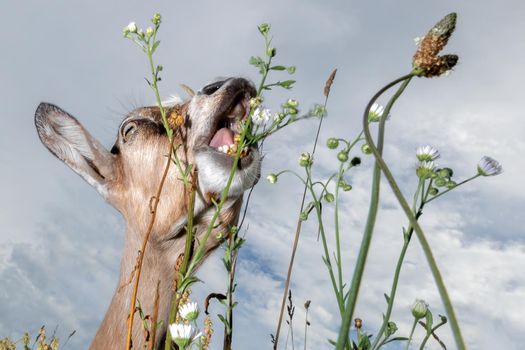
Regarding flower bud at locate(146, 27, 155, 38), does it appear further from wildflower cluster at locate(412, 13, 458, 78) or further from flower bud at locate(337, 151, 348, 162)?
wildflower cluster at locate(412, 13, 458, 78)

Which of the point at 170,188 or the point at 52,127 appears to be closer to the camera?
the point at 170,188

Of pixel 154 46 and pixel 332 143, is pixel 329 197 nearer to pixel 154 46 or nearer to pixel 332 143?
pixel 332 143

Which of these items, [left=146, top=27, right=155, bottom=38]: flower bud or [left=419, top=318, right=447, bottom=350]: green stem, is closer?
[left=419, top=318, right=447, bottom=350]: green stem

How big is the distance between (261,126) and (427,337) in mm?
1110

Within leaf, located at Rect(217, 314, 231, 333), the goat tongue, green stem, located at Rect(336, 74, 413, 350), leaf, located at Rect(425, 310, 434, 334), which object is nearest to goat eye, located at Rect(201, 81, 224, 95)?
the goat tongue

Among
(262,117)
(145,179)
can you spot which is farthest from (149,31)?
(145,179)

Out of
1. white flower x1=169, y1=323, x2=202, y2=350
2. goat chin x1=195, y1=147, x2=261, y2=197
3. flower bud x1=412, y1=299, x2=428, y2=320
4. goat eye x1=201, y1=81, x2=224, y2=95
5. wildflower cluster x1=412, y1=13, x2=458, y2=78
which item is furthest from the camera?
goat eye x1=201, y1=81, x2=224, y2=95

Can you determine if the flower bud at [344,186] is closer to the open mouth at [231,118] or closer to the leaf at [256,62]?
the leaf at [256,62]

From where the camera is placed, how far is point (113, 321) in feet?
13.9

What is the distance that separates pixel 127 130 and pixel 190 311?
283cm

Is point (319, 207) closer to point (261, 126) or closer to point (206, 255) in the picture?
point (261, 126)

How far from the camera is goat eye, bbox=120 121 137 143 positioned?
4648 mm

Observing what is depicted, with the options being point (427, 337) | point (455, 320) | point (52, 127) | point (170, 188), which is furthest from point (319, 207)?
point (52, 127)

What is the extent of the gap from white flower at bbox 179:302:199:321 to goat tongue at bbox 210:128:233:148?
6.73 ft
